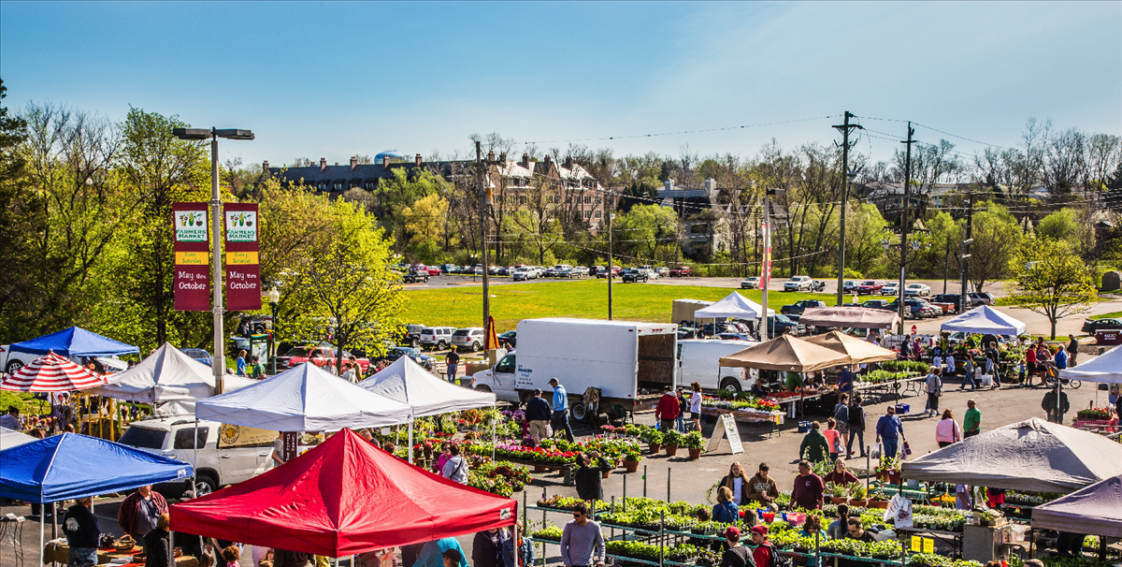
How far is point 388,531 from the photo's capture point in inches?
291

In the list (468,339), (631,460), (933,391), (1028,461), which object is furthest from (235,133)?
(468,339)

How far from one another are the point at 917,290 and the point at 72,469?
75.9 m

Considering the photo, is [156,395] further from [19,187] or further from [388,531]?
[19,187]

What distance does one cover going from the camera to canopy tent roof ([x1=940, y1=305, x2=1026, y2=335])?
32250 millimetres

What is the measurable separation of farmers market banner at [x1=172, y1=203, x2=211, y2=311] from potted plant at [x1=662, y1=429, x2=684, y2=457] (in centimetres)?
1055

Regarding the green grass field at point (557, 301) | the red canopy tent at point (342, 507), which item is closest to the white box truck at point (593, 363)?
the red canopy tent at point (342, 507)

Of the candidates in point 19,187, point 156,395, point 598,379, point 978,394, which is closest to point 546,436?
point 598,379

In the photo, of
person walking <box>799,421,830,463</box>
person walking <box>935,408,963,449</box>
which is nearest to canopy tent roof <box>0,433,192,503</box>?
person walking <box>799,421,830,463</box>

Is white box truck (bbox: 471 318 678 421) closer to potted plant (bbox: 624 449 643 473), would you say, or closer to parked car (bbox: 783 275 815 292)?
potted plant (bbox: 624 449 643 473)

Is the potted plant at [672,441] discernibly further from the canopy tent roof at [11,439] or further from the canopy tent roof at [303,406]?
the canopy tent roof at [11,439]

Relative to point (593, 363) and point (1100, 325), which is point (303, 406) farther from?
point (1100, 325)

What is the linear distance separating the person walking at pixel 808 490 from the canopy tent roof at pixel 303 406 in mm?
6117

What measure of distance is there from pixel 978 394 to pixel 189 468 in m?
27.0

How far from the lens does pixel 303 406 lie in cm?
1273
